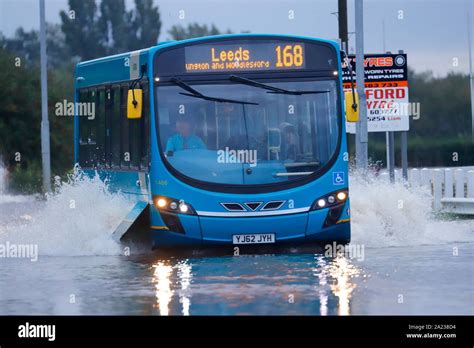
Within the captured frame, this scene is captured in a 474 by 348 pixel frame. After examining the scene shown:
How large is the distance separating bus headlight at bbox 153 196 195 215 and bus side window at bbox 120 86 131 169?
7.12 ft

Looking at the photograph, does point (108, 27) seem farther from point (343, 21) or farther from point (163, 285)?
point (163, 285)

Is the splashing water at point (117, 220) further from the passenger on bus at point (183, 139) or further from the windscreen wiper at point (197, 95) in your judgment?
the windscreen wiper at point (197, 95)

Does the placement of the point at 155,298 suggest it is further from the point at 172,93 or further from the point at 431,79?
the point at 431,79

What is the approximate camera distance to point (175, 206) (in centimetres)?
1948

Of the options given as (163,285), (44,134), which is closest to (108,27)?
(44,134)

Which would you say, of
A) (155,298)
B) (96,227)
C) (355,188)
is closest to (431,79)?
(355,188)

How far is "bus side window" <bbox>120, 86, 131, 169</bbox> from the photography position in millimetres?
21702

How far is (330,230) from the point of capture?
1970cm

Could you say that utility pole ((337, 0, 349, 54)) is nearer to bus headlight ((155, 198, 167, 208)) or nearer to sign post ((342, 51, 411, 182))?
sign post ((342, 51, 411, 182))

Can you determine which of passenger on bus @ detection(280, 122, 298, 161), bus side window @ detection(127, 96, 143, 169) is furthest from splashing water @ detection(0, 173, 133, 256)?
passenger on bus @ detection(280, 122, 298, 161)
